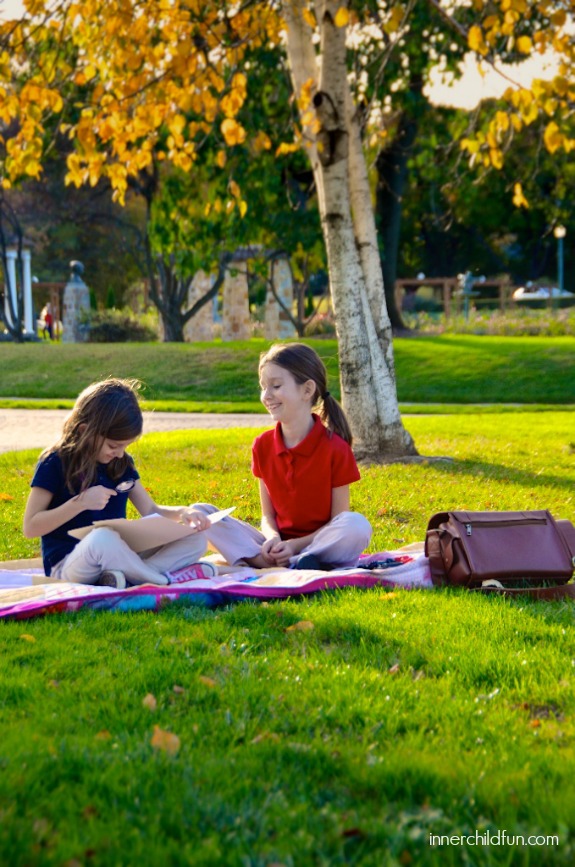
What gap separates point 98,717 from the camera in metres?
3.38

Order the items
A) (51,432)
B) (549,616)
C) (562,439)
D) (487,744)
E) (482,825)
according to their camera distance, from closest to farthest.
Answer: (482,825) < (487,744) < (549,616) < (562,439) < (51,432)

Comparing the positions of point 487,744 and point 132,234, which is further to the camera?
point 132,234

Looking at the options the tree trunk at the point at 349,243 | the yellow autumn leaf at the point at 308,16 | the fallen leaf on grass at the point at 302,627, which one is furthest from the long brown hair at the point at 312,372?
the yellow autumn leaf at the point at 308,16

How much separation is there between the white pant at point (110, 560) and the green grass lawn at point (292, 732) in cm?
40

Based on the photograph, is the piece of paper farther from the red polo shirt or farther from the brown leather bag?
the brown leather bag

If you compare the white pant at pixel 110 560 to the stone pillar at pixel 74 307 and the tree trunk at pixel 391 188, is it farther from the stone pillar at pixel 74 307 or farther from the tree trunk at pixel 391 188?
the stone pillar at pixel 74 307

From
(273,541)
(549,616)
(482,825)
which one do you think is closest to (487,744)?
(482,825)

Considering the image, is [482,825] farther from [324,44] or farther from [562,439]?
[562,439]

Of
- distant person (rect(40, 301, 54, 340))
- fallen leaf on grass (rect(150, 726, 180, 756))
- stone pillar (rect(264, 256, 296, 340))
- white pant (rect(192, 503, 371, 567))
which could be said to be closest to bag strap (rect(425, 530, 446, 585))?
white pant (rect(192, 503, 371, 567))

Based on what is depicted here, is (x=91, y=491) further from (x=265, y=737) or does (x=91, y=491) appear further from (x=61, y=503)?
(x=265, y=737)

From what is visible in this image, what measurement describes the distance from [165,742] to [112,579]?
215 centimetres

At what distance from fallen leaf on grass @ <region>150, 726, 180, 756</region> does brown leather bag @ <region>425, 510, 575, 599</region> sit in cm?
228

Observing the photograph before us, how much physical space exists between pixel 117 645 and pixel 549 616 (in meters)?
1.82

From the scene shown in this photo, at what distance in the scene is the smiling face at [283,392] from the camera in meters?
5.65
